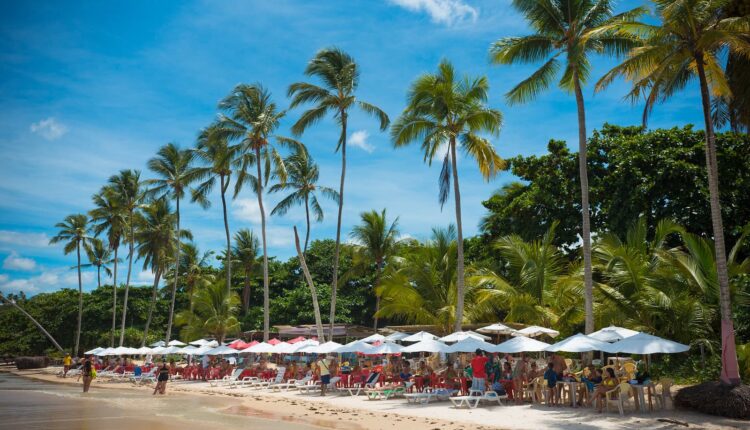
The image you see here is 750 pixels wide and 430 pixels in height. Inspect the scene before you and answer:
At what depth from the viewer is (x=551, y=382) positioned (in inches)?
589

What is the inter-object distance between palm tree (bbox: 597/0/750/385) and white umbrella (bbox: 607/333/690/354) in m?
1.17

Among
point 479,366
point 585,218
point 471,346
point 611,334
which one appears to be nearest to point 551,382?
point 479,366

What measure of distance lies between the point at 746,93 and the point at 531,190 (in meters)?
13.4

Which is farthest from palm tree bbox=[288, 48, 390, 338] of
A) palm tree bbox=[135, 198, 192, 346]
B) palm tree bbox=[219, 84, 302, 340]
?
palm tree bbox=[135, 198, 192, 346]

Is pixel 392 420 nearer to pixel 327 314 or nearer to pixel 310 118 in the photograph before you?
pixel 310 118

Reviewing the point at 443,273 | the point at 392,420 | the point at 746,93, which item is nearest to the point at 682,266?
the point at 746,93

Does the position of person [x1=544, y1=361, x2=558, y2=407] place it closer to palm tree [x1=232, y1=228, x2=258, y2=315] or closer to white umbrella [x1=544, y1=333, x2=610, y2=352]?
white umbrella [x1=544, y1=333, x2=610, y2=352]

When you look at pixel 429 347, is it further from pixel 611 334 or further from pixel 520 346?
pixel 611 334

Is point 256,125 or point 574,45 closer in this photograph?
point 574,45

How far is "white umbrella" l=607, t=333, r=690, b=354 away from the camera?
529 inches

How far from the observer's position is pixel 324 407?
17.4m

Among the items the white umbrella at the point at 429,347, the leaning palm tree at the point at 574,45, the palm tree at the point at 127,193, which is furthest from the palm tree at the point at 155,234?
the leaning palm tree at the point at 574,45

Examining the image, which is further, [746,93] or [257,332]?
[257,332]

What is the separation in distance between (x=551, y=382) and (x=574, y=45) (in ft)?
29.5
